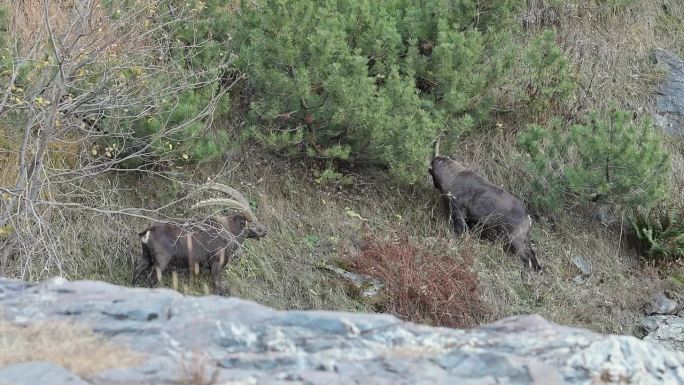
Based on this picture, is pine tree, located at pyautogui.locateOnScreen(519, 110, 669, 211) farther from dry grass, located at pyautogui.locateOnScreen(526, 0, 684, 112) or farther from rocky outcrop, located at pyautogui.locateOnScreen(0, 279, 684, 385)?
rocky outcrop, located at pyautogui.locateOnScreen(0, 279, 684, 385)

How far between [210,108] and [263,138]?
148 centimetres

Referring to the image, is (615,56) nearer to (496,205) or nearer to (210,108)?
(496,205)

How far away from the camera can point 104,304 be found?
421 cm

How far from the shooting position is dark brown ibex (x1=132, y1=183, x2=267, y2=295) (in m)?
9.24

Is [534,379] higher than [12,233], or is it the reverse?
[534,379]

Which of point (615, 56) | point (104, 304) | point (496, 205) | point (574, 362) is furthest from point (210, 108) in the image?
point (615, 56)

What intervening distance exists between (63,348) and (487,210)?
8.34 metres

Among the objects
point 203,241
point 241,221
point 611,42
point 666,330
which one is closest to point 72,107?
point 203,241

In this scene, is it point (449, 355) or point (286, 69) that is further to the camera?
point (286, 69)

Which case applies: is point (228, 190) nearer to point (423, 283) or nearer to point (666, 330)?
point (423, 283)

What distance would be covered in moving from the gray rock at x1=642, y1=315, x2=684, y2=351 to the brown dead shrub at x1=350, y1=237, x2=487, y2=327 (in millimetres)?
2346

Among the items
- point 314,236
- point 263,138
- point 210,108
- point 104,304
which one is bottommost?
point 314,236

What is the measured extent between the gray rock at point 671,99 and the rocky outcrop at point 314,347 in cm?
1109

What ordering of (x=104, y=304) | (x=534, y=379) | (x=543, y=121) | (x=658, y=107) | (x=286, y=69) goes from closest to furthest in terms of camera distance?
(x=534, y=379)
(x=104, y=304)
(x=286, y=69)
(x=543, y=121)
(x=658, y=107)
